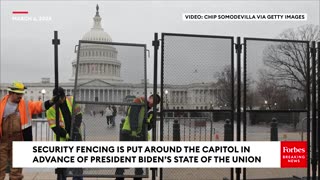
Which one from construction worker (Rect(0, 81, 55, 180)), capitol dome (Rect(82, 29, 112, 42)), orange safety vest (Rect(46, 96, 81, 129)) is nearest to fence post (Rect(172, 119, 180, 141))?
orange safety vest (Rect(46, 96, 81, 129))

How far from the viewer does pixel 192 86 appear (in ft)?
20.7

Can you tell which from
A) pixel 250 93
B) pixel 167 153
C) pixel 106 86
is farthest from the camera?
pixel 250 93

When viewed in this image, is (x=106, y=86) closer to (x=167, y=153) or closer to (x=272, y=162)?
(x=167, y=153)

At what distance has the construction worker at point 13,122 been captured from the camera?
636 cm

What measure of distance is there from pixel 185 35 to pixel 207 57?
1.95ft

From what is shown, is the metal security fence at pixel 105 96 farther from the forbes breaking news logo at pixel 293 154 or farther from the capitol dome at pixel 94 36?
the capitol dome at pixel 94 36

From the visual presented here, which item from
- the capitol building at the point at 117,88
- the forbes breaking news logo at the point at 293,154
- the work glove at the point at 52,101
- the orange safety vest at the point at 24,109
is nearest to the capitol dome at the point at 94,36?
the orange safety vest at the point at 24,109

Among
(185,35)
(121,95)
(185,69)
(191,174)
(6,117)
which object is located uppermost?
(185,35)

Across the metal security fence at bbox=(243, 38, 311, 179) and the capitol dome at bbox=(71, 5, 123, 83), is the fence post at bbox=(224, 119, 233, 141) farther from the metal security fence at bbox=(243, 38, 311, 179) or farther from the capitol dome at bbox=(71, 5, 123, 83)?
the capitol dome at bbox=(71, 5, 123, 83)

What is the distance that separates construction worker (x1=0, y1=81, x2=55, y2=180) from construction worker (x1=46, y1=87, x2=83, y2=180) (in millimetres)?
384

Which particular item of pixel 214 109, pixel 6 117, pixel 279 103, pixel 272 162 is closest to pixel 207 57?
pixel 214 109

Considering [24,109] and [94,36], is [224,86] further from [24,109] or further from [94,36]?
[94,36]

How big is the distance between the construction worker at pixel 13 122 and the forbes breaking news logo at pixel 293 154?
14.9 feet

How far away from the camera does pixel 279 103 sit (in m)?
6.58
